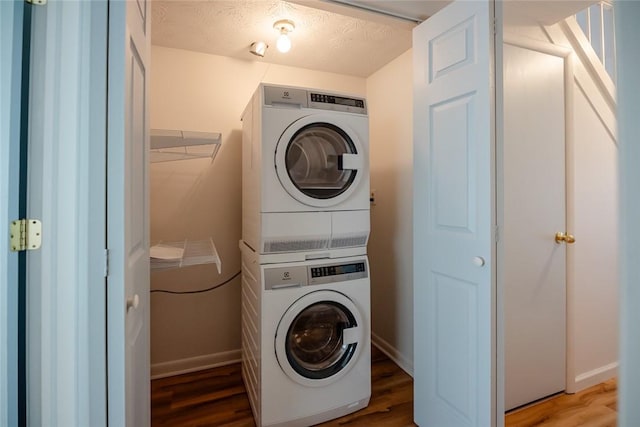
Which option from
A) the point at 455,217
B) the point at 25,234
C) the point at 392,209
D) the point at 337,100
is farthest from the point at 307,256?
the point at 25,234

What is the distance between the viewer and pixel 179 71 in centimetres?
215

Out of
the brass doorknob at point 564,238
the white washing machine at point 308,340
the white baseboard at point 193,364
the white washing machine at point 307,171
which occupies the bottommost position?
the white baseboard at point 193,364

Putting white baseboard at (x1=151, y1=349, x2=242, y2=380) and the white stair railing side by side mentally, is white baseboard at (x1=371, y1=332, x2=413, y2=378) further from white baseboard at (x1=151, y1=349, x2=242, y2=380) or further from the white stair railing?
the white stair railing

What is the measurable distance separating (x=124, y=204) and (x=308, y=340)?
4.11ft

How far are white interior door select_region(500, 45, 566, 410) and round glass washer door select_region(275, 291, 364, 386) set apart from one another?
2.91 feet

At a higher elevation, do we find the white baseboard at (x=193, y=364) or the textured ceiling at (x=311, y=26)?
the textured ceiling at (x=311, y=26)

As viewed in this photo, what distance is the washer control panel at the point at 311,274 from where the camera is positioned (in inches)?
60.4

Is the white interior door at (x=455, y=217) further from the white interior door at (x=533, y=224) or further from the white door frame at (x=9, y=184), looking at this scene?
the white door frame at (x=9, y=184)

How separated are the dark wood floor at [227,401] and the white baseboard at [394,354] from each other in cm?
4

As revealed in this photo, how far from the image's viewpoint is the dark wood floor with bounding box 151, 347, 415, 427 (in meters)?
1.67

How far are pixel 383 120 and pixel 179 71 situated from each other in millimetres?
1605

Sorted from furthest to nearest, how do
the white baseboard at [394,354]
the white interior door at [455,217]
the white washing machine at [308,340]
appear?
the white baseboard at [394,354], the white washing machine at [308,340], the white interior door at [455,217]

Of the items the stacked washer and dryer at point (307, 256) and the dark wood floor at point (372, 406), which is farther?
the dark wood floor at point (372, 406)

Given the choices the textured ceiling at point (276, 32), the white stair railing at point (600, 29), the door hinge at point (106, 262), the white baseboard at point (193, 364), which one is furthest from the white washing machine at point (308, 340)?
the white stair railing at point (600, 29)
